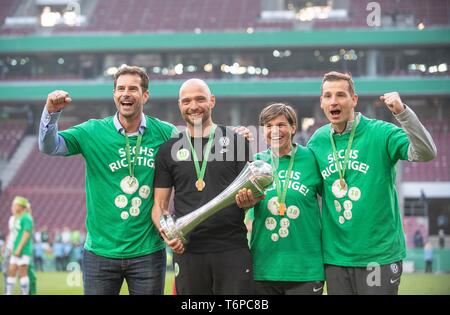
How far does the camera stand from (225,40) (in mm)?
28203

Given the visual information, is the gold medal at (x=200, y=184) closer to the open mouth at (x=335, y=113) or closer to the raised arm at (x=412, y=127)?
the open mouth at (x=335, y=113)

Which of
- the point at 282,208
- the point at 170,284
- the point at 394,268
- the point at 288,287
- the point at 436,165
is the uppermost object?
the point at 436,165

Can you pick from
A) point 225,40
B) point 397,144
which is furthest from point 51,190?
point 397,144

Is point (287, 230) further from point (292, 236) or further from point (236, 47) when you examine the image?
point (236, 47)

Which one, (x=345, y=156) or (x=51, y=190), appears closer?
(x=345, y=156)

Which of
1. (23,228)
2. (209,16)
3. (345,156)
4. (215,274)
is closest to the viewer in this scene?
(215,274)

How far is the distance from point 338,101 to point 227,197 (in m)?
0.97

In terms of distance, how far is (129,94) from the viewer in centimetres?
452

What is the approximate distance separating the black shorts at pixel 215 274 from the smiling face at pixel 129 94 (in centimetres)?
97

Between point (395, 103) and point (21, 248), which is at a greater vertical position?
point (395, 103)

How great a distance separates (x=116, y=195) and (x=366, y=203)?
1527 mm

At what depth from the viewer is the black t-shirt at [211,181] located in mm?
4242

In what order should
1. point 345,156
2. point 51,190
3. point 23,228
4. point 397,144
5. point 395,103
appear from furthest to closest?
point 51,190, point 23,228, point 345,156, point 397,144, point 395,103

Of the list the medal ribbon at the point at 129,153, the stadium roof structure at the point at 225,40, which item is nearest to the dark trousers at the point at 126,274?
the medal ribbon at the point at 129,153
